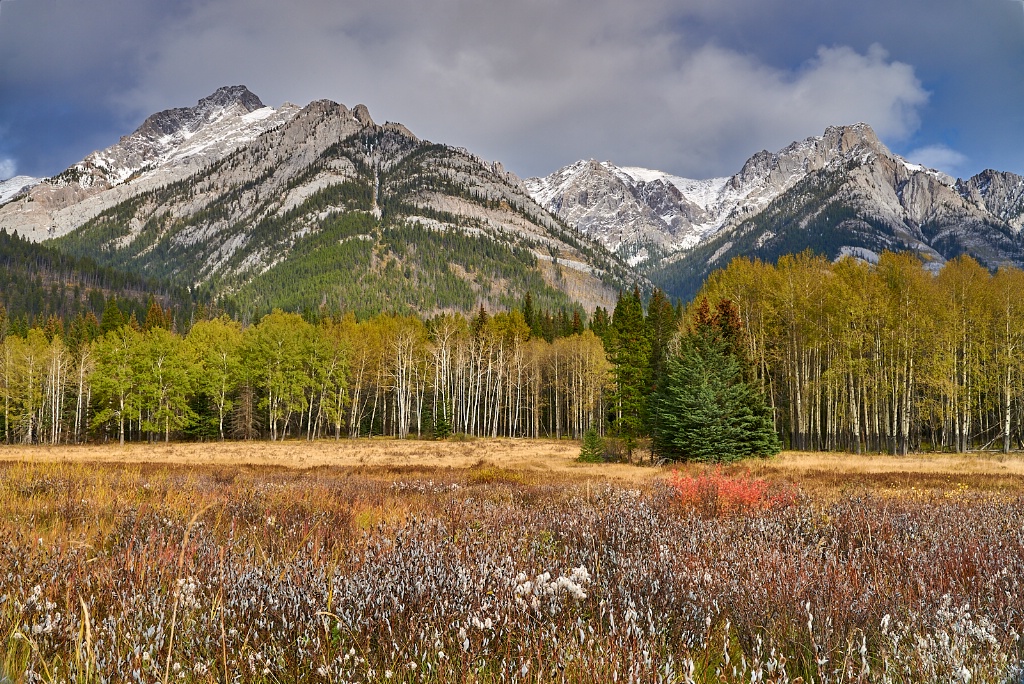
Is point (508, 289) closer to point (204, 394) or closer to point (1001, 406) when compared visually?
point (204, 394)

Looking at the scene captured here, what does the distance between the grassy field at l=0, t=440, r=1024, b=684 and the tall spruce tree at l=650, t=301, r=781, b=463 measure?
18.0 m

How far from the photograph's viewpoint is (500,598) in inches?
108

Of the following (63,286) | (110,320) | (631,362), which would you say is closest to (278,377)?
(631,362)

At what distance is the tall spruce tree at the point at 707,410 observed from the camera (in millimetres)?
23609

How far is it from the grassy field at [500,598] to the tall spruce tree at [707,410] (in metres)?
18.0

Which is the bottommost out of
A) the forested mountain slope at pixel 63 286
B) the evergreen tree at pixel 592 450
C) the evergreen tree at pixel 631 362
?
the evergreen tree at pixel 592 450

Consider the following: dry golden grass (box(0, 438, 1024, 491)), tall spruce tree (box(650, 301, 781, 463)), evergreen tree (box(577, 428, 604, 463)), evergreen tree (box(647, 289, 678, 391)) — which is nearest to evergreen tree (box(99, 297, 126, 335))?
dry golden grass (box(0, 438, 1024, 491))

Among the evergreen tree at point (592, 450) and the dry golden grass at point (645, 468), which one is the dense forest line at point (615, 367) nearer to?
the evergreen tree at point (592, 450)

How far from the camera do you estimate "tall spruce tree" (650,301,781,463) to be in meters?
23.6

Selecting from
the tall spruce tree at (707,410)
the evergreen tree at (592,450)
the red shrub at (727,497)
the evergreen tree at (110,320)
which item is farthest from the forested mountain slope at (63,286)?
the red shrub at (727,497)

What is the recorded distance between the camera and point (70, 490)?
6988 millimetres

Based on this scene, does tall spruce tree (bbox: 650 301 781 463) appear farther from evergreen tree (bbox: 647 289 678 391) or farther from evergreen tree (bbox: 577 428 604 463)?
evergreen tree (bbox: 647 289 678 391)

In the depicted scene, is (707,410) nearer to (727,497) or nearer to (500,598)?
(727,497)

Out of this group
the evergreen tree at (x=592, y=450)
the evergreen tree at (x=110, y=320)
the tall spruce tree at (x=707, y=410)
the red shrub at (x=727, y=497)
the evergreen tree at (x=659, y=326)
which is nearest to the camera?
the red shrub at (x=727, y=497)
